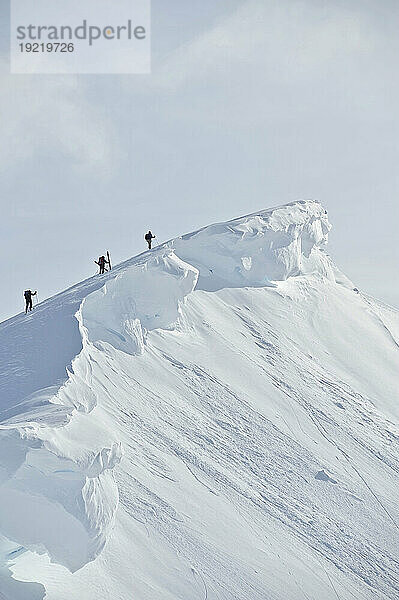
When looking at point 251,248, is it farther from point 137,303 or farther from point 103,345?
point 103,345

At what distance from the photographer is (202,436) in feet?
72.2

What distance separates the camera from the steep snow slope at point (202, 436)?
14.5 metres

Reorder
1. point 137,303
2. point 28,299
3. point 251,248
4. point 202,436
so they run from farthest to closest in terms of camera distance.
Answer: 1. point 251,248
2. point 28,299
3. point 137,303
4. point 202,436

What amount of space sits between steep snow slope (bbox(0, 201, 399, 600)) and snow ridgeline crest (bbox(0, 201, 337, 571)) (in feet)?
0.14

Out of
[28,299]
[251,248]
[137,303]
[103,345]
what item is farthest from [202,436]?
[251,248]

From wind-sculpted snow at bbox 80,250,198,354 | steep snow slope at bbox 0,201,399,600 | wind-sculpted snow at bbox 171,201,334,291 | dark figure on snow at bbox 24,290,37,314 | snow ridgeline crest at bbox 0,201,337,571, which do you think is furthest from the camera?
wind-sculpted snow at bbox 171,201,334,291

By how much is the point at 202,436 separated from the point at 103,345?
3921mm

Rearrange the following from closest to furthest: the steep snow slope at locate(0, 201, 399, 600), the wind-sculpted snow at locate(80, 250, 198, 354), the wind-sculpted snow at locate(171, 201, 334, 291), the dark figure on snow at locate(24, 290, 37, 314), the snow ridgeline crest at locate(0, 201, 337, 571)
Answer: the snow ridgeline crest at locate(0, 201, 337, 571), the steep snow slope at locate(0, 201, 399, 600), the wind-sculpted snow at locate(80, 250, 198, 354), the dark figure on snow at locate(24, 290, 37, 314), the wind-sculpted snow at locate(171, 201, 334, 291)

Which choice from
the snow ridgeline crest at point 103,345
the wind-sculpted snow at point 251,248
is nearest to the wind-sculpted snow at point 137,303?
the snow ridgeline crest at point 103,345

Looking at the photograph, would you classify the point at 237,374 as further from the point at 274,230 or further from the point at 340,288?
the point at 340,288

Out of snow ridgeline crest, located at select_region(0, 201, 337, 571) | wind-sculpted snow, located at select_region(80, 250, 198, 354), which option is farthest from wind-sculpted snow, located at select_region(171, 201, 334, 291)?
wind-sculpted snow, located at select_region(80, 250, 198, 354)

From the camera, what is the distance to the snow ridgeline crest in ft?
46.5

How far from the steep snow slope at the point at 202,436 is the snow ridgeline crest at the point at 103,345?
0.14ft

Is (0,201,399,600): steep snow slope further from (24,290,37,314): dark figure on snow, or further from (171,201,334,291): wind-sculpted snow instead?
(24,290,37,314): dark figure on snow
